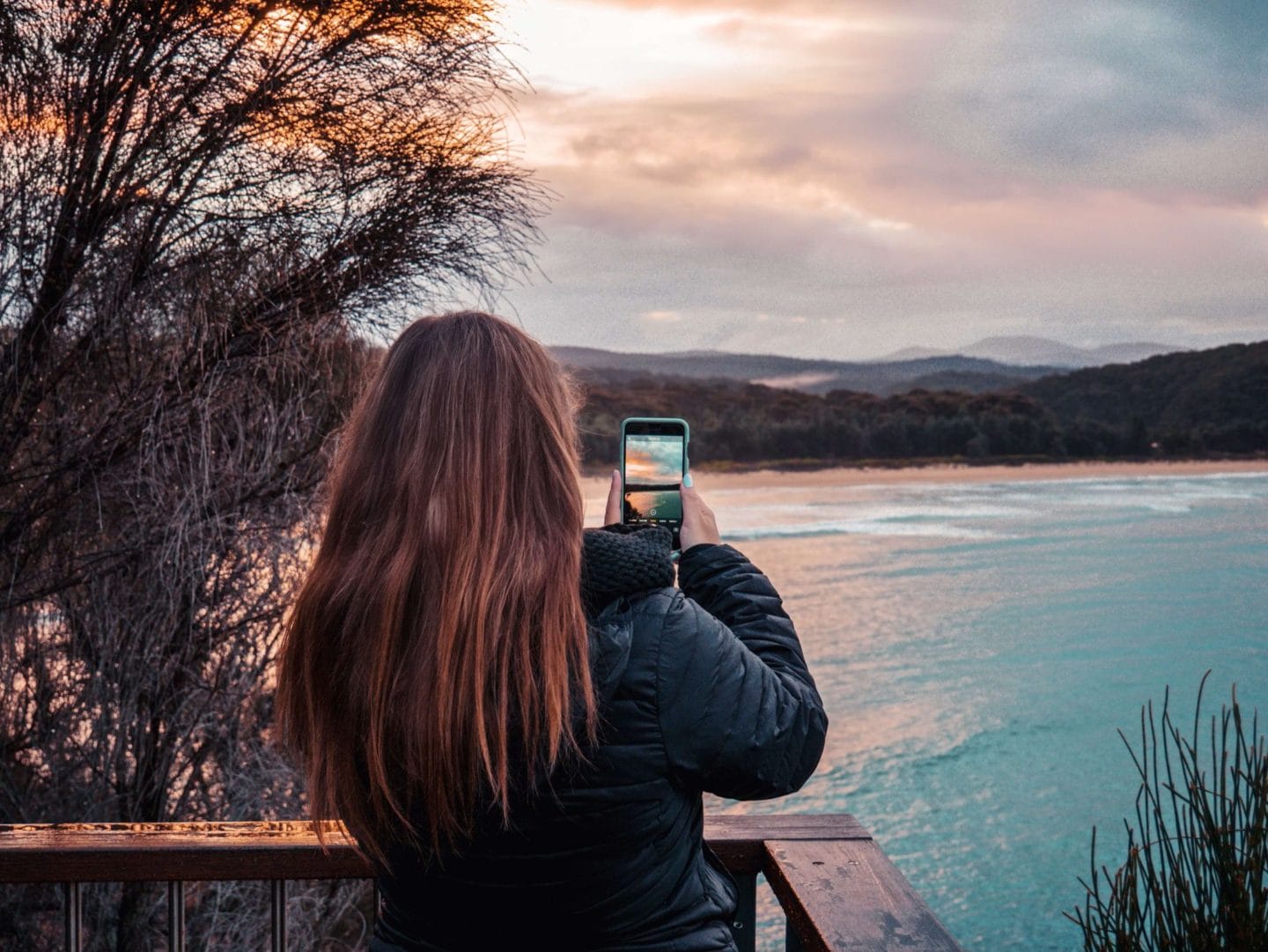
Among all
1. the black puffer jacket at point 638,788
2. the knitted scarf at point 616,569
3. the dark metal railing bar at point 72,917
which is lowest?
the dark metal railing bar at point 72,917

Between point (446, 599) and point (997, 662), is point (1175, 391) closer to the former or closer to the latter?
point (997, 662)

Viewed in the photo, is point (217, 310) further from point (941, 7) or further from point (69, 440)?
point (941, 7)

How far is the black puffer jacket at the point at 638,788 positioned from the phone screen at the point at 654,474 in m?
0.33

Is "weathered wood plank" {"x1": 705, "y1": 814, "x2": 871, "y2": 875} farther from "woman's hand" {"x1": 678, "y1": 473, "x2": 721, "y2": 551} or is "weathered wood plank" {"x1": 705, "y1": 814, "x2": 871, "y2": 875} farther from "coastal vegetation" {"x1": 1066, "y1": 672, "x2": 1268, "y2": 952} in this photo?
"coastal vegetation" {"x1": 1066, "y1": 672, "x2": 1268, "y2": 952}

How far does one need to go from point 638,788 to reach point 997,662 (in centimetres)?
2523

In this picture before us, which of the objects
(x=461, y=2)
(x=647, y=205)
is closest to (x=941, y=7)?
(x=647, y=205)

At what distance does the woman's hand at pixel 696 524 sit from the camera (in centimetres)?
125

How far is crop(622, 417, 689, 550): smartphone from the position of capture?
1376mm

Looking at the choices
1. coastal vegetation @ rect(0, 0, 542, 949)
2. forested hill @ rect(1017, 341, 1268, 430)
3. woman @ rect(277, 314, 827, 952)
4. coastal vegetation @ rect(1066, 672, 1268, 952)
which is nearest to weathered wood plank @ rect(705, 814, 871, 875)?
woman @ rect(277, 314, 827, 952)

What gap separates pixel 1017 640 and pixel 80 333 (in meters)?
25.8

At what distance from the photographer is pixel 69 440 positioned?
13.8ft

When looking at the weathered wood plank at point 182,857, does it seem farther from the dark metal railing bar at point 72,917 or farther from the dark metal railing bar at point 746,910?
the dark metal railing bar at point 746,910

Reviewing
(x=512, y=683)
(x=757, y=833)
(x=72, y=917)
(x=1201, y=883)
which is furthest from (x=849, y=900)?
(x=1201, y=883)

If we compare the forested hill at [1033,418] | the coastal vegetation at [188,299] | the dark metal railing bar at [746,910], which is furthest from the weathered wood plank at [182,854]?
the forested hill at [1033,418]
